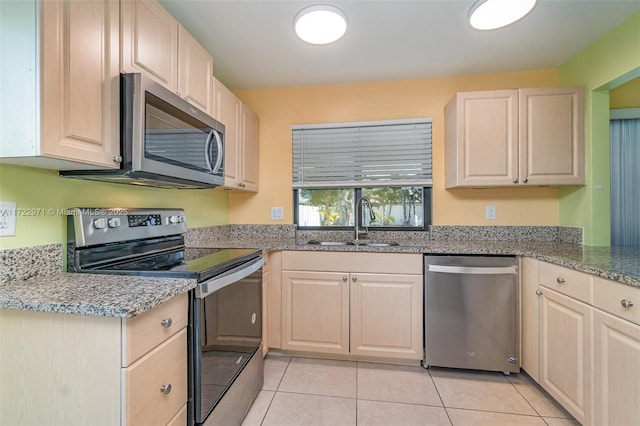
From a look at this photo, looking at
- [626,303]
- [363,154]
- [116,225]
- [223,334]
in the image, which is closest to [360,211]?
[363,154]

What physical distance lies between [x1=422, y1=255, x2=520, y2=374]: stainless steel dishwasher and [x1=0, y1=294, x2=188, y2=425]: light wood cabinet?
1.65m

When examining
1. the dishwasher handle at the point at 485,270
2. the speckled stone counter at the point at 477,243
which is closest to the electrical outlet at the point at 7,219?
the speckled stone counter at the point at 477,243

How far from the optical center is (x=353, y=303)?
2.01 m

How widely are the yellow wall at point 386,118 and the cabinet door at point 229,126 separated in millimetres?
481

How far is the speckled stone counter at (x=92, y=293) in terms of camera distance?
2.64 feet

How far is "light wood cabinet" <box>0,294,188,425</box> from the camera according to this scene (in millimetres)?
820

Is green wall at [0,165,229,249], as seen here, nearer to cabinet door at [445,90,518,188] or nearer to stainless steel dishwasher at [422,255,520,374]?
stainless steel dishwasher at [422,255,520,374]

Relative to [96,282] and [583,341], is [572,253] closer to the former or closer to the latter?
[583,341]

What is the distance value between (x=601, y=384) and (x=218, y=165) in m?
2.16

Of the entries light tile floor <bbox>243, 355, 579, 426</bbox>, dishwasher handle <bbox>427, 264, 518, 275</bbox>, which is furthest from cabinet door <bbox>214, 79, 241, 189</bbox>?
dishwasher handle <bbox>427, 264, 518, 275</bbox>

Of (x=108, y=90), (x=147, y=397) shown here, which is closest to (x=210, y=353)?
(x=147, y=397)

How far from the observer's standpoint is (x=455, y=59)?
2133 millimetres

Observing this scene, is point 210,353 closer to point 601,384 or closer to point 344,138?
point 601,384

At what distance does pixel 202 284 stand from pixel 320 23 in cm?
153
